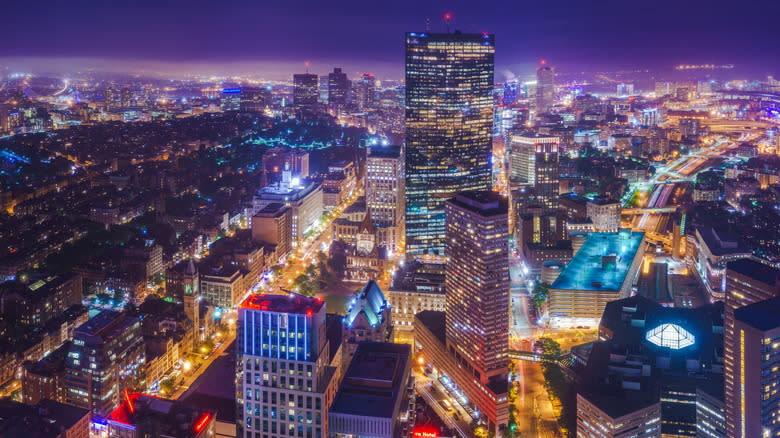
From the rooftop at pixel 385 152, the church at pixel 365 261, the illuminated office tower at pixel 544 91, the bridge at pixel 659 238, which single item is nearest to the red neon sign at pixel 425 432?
the church at pixel 365 261

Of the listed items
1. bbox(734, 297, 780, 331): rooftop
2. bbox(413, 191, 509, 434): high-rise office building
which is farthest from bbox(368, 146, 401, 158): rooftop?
bbox(734, 297, 780, 331): rooftop

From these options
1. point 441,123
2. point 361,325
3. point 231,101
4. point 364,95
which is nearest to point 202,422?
point 361,325

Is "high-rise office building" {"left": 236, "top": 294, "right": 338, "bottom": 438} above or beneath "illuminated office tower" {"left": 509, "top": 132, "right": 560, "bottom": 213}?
beneath

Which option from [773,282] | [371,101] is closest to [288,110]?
[371,101]

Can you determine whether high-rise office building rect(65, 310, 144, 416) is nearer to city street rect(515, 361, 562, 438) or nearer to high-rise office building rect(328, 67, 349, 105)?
city street rect(515, 361, 562, 438)

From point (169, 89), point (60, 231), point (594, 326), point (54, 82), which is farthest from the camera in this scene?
point (169, 89)

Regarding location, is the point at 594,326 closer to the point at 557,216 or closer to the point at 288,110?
the point at 557,216

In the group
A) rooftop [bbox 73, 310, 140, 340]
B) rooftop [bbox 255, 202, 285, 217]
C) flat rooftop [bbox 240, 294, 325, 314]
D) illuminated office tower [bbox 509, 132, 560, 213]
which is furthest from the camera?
illuminated office tower [bbox 509, 132, 560, 213]

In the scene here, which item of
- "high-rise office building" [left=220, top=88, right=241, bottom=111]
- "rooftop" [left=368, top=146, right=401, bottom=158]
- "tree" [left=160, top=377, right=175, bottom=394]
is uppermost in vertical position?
"high-rise office building" [left=220, top=88, right=241, bottom=111]
